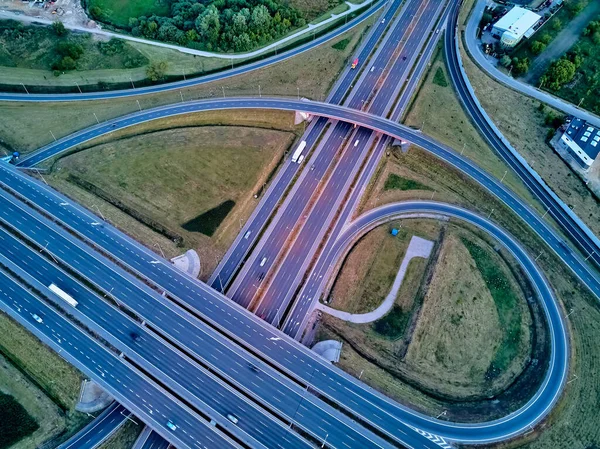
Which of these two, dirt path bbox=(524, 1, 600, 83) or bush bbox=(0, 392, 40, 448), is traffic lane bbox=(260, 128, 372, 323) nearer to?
bush bbox=(0, 392, 40, 448)

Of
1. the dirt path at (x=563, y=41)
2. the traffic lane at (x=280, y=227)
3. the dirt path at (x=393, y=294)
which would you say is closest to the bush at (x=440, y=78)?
the dirt path at (x=563, y=41)

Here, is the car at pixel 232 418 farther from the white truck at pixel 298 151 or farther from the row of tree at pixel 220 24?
the row of tree at pixel 220 24

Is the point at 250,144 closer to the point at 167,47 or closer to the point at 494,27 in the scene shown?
the point at 167,47

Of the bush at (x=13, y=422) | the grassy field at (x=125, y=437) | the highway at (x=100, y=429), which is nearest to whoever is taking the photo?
the bush at (x=13, y=422)

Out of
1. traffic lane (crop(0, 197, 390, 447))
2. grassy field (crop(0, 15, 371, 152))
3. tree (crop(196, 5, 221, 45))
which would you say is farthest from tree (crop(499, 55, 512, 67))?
traffic lane (crop(0, 197, 390, 447))

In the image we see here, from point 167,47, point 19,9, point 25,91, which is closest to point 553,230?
point 167,47
